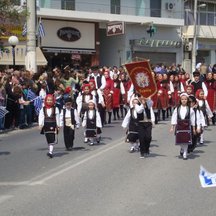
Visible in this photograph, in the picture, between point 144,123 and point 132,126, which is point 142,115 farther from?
point 132,126

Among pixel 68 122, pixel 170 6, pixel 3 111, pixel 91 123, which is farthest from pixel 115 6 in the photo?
pixel 68 122

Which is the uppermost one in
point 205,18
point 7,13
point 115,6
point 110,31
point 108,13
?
point 205,18

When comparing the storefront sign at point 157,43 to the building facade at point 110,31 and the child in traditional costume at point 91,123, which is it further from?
the child in traditional costume at point 91,123

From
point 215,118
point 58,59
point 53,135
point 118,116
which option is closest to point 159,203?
point 53,135

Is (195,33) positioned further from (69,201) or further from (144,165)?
(69,201)

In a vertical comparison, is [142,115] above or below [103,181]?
above

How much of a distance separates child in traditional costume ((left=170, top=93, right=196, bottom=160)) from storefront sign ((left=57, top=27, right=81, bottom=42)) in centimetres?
2690

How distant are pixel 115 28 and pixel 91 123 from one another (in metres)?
25.0

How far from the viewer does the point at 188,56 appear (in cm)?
4841

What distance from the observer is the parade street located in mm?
7461

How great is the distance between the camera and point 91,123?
1432 centimetres

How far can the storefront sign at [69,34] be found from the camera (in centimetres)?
3828

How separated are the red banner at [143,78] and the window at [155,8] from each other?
30341 millimetres

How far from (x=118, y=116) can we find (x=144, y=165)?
36.4 ft
